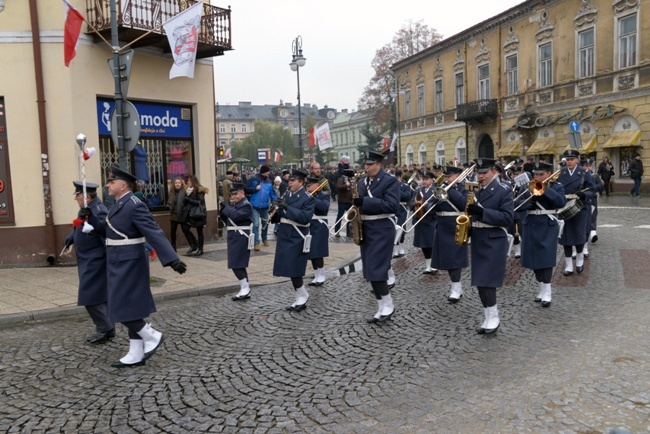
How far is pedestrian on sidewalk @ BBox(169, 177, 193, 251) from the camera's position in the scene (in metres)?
13.0

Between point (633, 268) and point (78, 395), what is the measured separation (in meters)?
8.98

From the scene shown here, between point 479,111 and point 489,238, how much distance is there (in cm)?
3004

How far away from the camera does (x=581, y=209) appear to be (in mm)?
9625

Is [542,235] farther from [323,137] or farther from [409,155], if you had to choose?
[409,155]

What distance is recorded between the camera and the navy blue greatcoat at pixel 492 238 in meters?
6.36

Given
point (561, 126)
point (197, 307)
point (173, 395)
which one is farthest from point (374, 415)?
point (561, 126)

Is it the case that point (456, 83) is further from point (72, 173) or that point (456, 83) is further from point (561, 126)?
point (72, 173)

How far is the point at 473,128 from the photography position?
122 ft

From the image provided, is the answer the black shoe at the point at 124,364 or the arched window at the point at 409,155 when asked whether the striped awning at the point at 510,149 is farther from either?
the black shoe at the point at 124,364

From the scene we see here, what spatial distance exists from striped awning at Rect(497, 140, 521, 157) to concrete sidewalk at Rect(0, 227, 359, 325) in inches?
873

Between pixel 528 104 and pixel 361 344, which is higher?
pixel 528 104

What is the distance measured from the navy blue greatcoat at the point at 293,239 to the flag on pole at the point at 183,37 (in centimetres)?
443

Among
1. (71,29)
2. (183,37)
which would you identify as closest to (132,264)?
(183,37)

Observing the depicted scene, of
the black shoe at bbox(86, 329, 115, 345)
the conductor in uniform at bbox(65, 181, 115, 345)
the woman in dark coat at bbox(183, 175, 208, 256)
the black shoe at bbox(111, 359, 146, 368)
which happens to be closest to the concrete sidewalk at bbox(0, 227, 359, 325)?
the woman in dark coat at bbox(183, 175, 208, 256)
